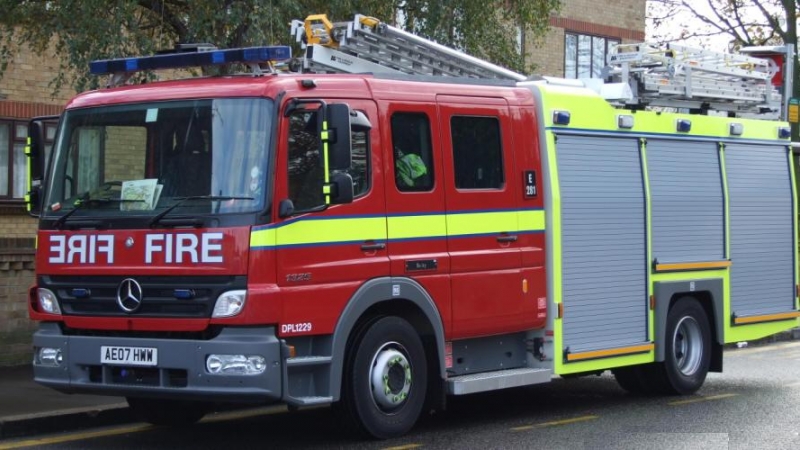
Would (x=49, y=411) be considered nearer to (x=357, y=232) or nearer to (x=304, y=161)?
(x=357, y=232)

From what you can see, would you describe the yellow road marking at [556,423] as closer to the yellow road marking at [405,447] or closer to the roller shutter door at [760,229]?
the yellow road marking at [405,447]

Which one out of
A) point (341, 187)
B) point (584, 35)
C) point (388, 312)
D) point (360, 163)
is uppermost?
point (584, 35)

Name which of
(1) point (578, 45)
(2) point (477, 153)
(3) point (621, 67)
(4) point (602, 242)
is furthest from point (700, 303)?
(1) point (578, 45)

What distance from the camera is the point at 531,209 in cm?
1139

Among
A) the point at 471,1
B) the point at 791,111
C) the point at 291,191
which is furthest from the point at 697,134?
the point at 791,111

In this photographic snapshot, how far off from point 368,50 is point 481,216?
1.62 meters

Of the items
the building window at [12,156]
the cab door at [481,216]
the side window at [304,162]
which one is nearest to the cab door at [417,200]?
the cab door at [481,216]

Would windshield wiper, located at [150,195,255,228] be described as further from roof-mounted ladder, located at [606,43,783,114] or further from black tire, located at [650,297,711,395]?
black tire, located at [650,297,711,395]

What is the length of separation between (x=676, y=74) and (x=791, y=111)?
9.58 metres

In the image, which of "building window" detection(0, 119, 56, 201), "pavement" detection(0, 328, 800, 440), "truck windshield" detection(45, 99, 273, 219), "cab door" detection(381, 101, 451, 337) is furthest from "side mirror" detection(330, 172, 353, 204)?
"building window" detection(0, 119, 56, 201)

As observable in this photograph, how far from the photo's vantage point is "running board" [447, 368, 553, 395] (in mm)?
10586

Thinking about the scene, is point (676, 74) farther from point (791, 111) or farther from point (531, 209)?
point (791, 111)

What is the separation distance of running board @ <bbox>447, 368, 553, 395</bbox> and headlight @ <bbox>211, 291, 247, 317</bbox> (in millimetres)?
2232

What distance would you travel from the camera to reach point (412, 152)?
1035 centimetres
